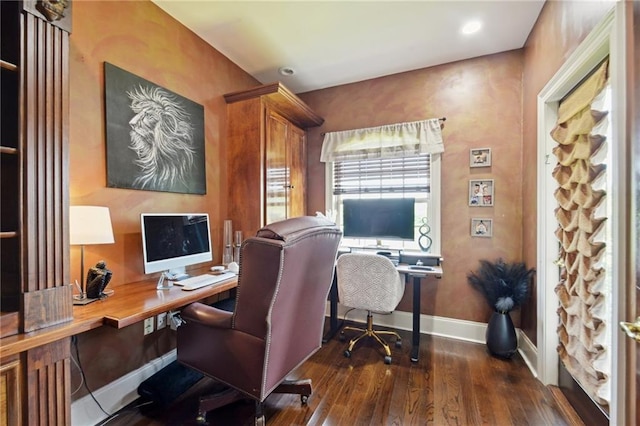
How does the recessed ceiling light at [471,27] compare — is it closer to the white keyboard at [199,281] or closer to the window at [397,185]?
the window at [397,185]

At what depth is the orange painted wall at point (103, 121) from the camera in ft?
5.20

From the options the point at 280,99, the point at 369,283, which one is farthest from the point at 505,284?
the point at 280,99

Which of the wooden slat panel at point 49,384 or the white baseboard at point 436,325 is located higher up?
the wooden slat panel at point 49,384

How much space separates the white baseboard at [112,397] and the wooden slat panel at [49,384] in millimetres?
605

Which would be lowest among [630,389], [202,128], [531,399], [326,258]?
[531,399]

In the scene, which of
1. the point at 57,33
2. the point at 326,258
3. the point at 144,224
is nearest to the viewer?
the point at 57,33

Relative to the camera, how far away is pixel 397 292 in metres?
2.27

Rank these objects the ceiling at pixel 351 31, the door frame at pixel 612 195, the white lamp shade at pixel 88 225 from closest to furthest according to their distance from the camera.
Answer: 1. the door frame at pixel 612 195
2. the white lamp shade at pixel 88 225
3. the ceiling at pixel 351 31

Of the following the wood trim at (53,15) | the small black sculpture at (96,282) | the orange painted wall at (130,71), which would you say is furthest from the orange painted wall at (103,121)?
the wood trim at (53,15)

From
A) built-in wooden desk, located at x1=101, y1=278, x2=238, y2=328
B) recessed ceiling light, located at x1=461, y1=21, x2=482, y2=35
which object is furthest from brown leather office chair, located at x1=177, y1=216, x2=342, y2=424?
recessed ceiling light, located at x1=461, y1=21, x2=482, y2=35

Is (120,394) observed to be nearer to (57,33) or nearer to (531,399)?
(57,33)

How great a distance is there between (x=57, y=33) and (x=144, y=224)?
1025mm

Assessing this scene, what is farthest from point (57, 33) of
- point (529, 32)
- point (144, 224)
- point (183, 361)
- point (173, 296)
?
point (529, 32)

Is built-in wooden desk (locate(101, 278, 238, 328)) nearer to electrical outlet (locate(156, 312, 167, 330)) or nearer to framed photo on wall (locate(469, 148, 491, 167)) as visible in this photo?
electrical outlet (locate(156, 312, 167, 330))
